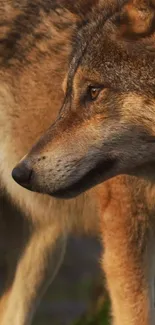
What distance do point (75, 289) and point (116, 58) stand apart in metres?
5.15

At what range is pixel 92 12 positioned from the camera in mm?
7270

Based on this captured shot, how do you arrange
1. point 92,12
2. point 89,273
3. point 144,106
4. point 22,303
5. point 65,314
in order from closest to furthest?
point 144,106, point 92,12, point 22,303, point 65,314, point 89,273

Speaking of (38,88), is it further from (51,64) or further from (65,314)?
(65,314)

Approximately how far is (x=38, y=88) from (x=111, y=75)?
1077 millimetres

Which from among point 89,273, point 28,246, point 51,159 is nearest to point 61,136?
point 51,159

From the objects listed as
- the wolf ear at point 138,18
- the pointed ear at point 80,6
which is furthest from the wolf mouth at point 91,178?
the pointed ear at point 80,6

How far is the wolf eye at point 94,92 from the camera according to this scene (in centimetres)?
668

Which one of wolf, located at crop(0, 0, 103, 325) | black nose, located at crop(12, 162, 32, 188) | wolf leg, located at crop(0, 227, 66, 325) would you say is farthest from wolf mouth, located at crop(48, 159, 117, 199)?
wolf leg, located at crop(0, 227, 66, 325)

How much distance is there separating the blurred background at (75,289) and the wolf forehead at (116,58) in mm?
Answer: 2619

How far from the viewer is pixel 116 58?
668cm

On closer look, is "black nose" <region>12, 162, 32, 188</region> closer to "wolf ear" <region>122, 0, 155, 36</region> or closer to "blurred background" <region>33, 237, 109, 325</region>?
"wolf ear" <region>122, 0, 155, 36</region>

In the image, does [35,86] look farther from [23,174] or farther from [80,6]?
[23,174]

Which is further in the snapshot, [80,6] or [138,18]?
[80,6]

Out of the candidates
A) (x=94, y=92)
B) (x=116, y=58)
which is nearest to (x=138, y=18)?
(x=116, y=58)
